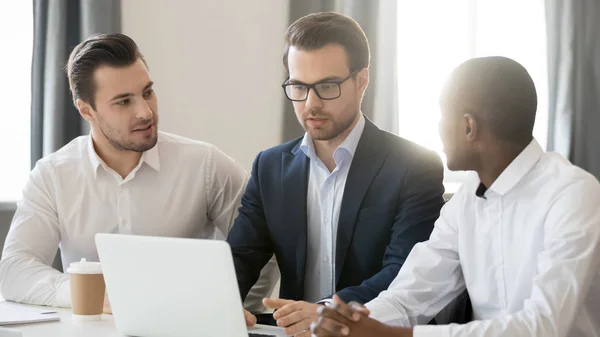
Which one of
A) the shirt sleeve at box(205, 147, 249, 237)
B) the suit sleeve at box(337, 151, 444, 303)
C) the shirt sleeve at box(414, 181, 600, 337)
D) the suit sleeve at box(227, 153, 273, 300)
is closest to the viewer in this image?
the shirt sleeve at box(414, 181, 600, 337)

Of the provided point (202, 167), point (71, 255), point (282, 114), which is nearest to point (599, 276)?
point (202, 167)

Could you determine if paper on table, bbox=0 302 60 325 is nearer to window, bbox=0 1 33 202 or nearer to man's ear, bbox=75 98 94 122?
man's ear, bbox=75 98 94 122

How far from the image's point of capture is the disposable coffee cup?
6.84 ft

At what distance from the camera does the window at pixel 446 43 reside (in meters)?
4.55

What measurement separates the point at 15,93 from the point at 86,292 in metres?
2.25

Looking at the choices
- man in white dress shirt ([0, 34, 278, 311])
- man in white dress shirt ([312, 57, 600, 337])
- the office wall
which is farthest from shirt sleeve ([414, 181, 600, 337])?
the office wall

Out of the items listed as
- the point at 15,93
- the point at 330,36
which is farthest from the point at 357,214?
the point at 15,93

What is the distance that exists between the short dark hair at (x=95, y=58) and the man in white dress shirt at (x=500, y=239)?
3.90 feet

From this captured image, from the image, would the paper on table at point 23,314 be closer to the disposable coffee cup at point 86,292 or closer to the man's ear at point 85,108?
the disposable coffee cup at point 86,292

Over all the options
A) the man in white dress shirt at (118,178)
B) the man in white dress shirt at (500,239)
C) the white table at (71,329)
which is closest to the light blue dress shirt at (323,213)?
the man in white dress shirt at (118,178)

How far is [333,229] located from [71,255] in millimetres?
881

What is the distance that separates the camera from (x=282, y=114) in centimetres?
443

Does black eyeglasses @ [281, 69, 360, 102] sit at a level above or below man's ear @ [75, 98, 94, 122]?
above

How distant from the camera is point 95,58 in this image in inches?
109
